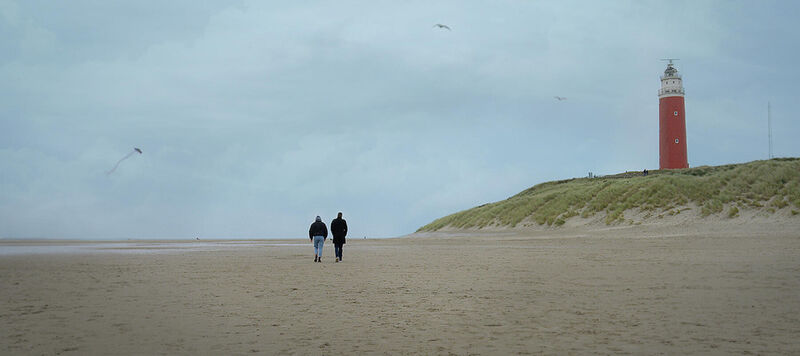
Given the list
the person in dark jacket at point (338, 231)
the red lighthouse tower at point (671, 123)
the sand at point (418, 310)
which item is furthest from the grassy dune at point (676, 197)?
the person in dark jacket at point (338, 231)

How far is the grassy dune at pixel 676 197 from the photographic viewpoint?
3912 cm

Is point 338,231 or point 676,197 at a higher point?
point 676,197

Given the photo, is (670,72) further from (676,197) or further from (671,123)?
(676,197)

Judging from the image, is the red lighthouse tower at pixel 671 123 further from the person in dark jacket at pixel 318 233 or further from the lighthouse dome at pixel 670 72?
the person in dark jacket at pixel 318 233

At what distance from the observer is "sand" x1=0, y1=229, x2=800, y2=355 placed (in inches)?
281

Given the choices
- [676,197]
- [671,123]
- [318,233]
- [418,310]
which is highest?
[671,123]

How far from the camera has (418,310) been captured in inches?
383

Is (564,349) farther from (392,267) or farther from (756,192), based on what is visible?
(756,192)

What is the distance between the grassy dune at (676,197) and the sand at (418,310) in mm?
24742

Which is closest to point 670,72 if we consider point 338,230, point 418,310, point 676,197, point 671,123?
point 671,123

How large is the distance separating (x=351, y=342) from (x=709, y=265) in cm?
1205

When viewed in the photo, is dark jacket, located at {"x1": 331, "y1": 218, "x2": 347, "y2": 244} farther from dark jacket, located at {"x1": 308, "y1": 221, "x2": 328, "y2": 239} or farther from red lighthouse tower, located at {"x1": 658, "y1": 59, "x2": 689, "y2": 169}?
red lighthouse tower, located at {"x1": 658, "y1": 59, "x2": 689, "y2": 169}

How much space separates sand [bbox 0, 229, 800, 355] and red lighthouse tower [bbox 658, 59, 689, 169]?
183 feet

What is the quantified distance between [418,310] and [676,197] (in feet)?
131
